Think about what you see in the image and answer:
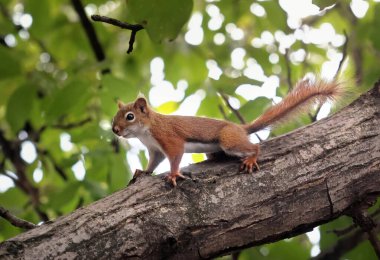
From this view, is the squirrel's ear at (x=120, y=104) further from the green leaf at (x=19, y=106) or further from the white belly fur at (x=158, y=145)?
the green leaf at (x=19, y=106)

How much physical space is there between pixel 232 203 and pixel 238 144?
682mm

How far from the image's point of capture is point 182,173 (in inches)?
98.4

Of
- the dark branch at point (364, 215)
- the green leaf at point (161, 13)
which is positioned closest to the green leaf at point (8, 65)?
the green leaf at point (161, 13)

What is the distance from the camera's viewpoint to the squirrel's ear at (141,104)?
11.2 ft

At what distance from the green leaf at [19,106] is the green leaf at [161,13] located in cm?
183

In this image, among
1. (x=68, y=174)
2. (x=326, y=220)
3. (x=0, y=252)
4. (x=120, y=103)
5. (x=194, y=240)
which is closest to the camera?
(x=0, y=252)

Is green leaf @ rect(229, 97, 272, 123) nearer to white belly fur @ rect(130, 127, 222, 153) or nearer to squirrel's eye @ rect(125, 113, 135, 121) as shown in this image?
white belly fur @ rect(130, 127, 222, 153)

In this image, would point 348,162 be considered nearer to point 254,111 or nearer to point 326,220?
point 326,220

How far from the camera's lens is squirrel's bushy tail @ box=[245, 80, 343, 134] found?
3.24 m

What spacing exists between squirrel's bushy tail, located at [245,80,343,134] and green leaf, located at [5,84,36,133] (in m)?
1.55

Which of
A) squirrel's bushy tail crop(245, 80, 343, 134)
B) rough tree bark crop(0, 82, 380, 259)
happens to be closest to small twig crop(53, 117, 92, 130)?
squirrel's bushy tail crop(245, 80, 343, 134)

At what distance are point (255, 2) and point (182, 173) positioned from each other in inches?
66.6

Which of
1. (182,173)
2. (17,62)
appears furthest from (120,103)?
(182,173)

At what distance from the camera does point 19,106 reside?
3611mm
